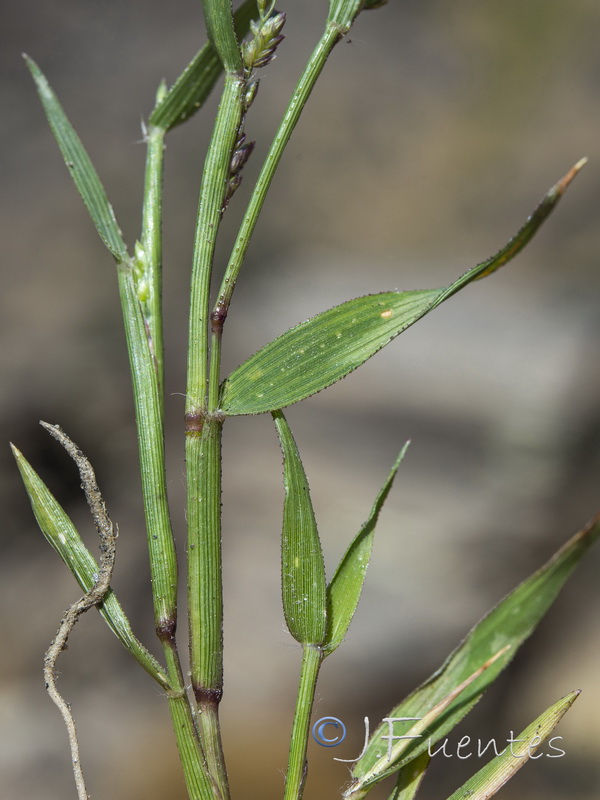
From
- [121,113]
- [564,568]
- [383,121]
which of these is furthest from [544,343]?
[564,568]

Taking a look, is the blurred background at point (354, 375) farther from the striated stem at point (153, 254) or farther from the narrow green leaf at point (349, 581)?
the striated stem at point (153, 254)

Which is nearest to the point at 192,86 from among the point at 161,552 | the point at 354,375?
the point at 161,552

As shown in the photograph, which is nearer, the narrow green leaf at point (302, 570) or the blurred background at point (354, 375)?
the narrow green leaf at point (302, 570)

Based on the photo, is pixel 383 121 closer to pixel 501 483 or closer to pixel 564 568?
pixel 501 483

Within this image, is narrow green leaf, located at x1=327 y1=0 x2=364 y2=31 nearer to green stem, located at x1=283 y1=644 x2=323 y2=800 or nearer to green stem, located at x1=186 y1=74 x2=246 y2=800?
green stem, located at x1=186 y1=74 x2=246 y2=800

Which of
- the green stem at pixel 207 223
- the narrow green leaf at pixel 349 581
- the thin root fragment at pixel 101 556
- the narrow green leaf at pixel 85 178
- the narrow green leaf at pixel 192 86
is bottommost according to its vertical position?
the narrow green leaf at pixel 349 581

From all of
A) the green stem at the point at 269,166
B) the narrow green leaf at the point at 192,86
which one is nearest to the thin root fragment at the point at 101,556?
the green stem at the point at 269,166

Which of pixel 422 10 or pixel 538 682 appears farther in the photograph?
pixel 422 10

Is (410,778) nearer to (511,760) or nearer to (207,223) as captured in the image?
(511,760)
